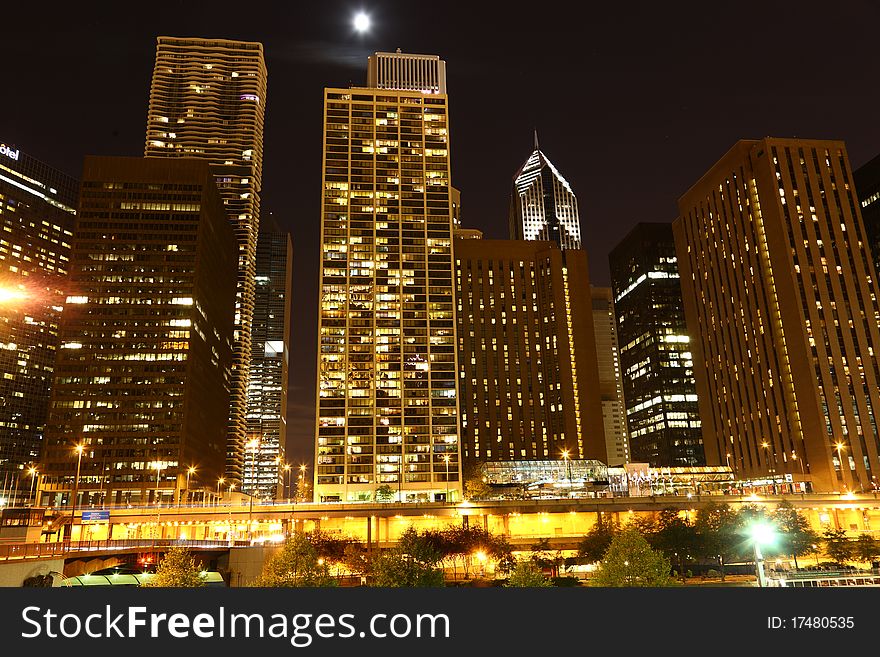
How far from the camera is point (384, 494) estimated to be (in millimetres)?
173000

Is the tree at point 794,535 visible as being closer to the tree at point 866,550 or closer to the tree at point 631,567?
the tree at point 866,550

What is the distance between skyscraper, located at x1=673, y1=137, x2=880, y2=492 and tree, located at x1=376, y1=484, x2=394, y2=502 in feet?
331

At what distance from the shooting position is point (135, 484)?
7776 inches

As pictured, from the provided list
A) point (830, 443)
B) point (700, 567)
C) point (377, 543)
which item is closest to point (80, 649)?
point (700, 567)

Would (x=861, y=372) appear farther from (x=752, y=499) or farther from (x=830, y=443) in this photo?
(x=752, y=499)

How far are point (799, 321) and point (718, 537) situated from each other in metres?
96.1

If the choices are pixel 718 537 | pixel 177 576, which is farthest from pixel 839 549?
pixel 177 576

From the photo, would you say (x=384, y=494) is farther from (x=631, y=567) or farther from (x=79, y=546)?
(x=631, y=567)

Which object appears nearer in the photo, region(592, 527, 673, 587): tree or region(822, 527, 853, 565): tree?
region(592, 527, 673, 587): tree

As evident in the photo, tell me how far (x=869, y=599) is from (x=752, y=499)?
424 ft

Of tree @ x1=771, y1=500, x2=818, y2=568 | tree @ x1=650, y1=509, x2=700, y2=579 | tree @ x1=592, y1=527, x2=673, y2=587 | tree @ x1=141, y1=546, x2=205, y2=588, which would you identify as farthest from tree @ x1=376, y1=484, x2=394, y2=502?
tree @ x1=592, y1=527, x2=673, y2=587

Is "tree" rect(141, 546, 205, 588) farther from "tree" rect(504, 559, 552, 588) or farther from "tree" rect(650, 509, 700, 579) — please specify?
"tree" rect(650, 509, 700, 579)

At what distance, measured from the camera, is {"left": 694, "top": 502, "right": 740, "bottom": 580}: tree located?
9588 cm

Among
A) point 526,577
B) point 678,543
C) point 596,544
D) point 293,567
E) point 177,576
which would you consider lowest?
point 596,544
